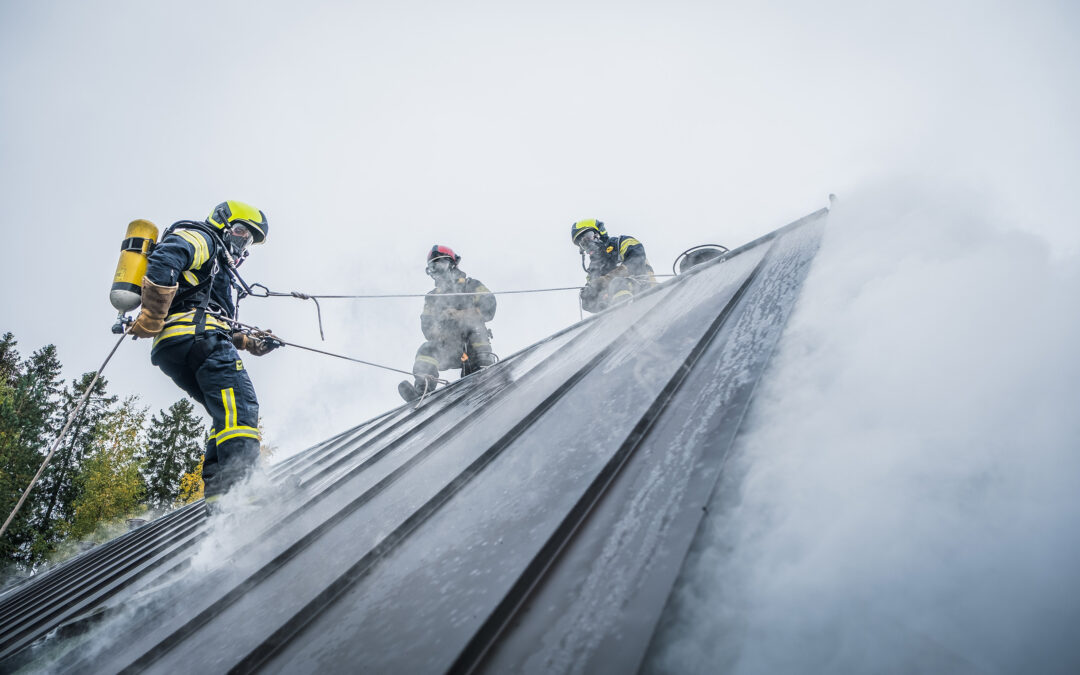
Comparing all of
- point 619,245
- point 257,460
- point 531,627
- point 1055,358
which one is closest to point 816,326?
point 1055,358

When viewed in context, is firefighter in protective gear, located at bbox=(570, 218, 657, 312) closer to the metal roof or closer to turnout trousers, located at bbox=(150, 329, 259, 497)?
the metal roof

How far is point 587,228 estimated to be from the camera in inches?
297

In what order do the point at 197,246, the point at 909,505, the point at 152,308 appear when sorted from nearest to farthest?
the point at 909,505 < the point at 152,308 < the point at 197,246

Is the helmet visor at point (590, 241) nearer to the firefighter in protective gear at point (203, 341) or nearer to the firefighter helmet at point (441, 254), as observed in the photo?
the firefighter helmet at point (441, 254)

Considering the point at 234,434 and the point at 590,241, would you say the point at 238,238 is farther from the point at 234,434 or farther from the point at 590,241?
the point at 590,241

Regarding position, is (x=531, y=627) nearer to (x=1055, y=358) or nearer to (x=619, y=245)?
(x=1055, y=358)

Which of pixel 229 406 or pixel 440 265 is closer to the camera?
pixel 229 406

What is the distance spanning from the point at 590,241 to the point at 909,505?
6997 mm

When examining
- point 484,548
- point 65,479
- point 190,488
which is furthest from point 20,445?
point 484,548

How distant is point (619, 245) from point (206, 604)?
6521 millimetres

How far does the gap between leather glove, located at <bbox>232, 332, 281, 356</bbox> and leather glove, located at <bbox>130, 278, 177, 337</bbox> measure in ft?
2.28

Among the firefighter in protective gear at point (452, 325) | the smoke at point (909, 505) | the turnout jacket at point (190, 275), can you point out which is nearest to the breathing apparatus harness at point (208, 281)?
the turnout jacket at point (190, 275)

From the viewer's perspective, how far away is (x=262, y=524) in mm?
2281

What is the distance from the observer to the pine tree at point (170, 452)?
28.7 m
